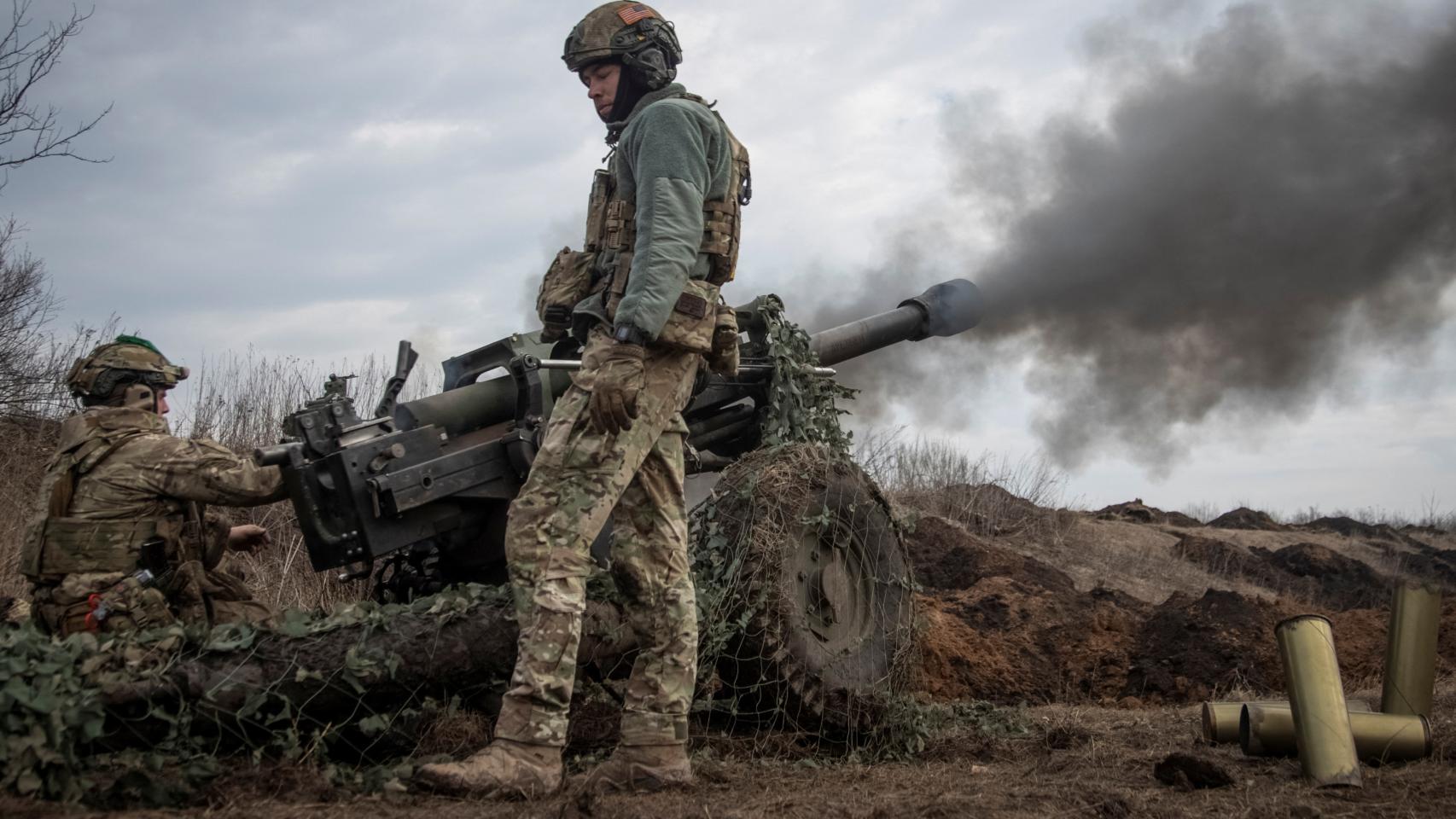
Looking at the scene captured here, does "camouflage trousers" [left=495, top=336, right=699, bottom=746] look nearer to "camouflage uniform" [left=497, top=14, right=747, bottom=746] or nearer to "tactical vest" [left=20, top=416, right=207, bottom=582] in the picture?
"camouflage uniform" [left=497, top=14, right=747, bottom=746]

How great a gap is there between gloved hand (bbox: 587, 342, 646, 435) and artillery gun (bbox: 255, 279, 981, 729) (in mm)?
517

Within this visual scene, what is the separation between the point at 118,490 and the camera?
16.2 feet

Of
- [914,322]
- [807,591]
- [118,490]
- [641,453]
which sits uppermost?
[914,322]

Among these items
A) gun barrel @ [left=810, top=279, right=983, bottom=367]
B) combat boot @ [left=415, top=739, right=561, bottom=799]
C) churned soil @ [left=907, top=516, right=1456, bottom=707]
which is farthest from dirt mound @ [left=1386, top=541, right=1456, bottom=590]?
combat boot @ [left=415, top=739, right=561, bottom=799]

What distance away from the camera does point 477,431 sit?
5117 mm

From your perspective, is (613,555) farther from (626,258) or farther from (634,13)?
(634,13)

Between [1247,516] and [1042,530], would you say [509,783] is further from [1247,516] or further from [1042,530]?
[1247,516]

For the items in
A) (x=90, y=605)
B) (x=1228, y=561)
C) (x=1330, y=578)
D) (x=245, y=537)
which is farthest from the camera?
(x=1228, y=561)

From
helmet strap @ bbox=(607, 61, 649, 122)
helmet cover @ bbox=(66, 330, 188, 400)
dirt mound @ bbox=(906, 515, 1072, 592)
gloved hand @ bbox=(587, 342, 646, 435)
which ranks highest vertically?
helmet strap @ bbox=(607, 61, 649, 122)

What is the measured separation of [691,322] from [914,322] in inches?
124

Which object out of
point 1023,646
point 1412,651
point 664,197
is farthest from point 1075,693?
point 664,197

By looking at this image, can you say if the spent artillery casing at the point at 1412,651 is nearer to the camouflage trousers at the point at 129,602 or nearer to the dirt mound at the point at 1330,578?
the camouflage trousers at the point at 129,602

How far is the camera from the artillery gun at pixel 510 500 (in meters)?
4.58

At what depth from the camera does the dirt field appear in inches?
151
